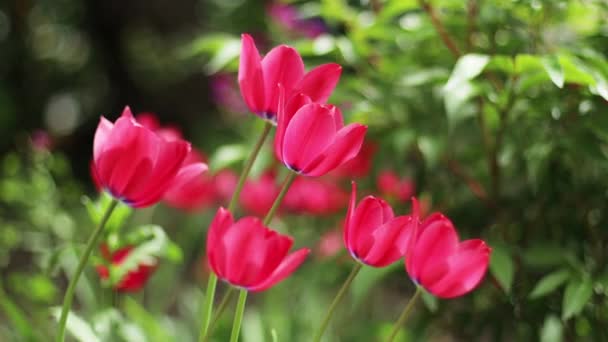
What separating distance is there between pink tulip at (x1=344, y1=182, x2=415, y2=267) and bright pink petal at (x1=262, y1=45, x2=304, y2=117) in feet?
0.35

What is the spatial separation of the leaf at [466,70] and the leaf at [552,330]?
33 cm

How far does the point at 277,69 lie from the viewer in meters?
0.55

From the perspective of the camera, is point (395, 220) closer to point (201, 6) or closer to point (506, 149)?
point (506, 149)

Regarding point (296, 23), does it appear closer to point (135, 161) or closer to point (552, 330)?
point (552, 330)

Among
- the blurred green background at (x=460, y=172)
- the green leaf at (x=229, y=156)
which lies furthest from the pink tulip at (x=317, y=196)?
the green leaf at (x=229, y=156)

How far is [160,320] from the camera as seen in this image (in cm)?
133

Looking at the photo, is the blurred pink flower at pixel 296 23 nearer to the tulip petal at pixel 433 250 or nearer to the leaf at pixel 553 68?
the leaf at pixel 553 68

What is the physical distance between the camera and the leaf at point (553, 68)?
0.66 metres

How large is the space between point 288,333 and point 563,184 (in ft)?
1.71

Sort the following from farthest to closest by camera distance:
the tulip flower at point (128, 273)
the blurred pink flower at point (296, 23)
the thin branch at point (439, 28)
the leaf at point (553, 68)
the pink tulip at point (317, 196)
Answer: the blurred pink flower at point (296, 23), the pink tulip at point (317, 196), the thin branch at point (439, 28), the tulip flower at point (128, 273), the leaf at point (553, 68)

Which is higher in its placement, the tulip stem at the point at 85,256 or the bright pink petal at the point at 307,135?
the bright pink petal at the point at 307,135

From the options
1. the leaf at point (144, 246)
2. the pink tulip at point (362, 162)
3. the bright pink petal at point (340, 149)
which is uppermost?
the bright pink petal at point (340, 149)

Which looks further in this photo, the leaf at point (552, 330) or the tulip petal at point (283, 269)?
the leaf at point (552, 330)

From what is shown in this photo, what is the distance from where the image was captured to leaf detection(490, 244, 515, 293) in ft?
2.55
